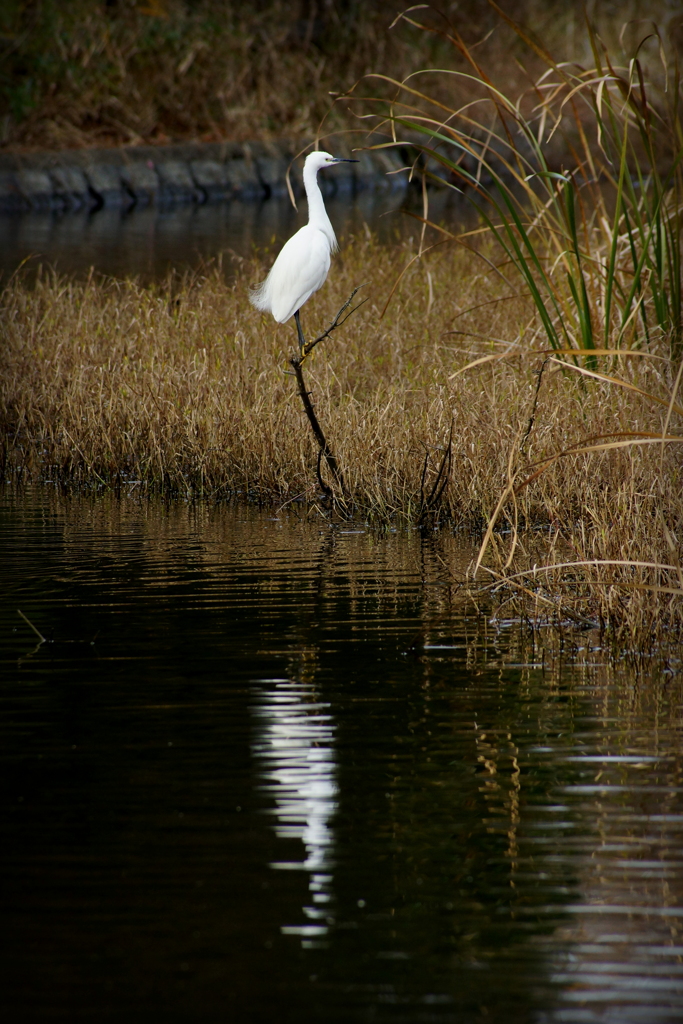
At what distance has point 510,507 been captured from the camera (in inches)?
266

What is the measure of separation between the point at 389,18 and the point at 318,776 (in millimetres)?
33030

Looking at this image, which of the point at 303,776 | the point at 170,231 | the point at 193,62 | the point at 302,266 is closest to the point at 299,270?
the point at 302,266

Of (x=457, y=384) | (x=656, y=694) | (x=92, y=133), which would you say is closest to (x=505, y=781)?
(x=656, y=694)

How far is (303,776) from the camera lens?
3.72 meters

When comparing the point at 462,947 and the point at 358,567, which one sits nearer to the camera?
the point at 462,947

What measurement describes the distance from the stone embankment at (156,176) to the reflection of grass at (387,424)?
1578cm

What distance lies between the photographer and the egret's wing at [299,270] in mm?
8586

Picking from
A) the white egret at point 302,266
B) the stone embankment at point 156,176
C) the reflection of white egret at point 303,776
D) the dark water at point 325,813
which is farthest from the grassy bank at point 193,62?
the reflection of white egret at point 303,776

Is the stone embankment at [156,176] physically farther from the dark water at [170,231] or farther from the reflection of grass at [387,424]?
the reflection of grass at [387,424]

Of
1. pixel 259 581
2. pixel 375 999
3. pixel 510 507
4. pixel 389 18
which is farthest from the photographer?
pixel 389 18

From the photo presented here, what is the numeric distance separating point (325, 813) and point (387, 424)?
4007 millimetres

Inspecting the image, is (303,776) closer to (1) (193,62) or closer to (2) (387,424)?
(2) (387,424)

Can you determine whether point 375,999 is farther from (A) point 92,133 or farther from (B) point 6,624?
(A) point 92,133

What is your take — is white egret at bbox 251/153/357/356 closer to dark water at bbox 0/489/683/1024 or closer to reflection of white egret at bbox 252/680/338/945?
dark water at bbox 0/489/683/1024
